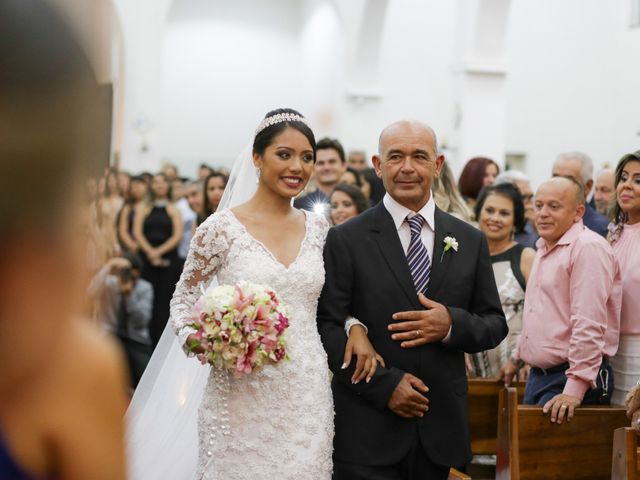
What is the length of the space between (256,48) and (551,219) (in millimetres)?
18073

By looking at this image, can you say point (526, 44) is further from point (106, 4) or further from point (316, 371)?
point (106, 4)

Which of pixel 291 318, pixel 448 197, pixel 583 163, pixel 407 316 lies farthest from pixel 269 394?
pixel 583 163

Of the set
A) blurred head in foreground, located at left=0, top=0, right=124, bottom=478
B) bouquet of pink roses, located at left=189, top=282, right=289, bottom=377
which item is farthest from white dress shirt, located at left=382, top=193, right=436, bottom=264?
blurred head in foreground, located at left=0, top=0, right=124, bottom=478

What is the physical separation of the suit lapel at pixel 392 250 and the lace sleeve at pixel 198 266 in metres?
0.71

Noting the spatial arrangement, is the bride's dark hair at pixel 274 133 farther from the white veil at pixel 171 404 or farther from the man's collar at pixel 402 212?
the white veil at pixel 171 404

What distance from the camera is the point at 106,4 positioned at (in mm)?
799

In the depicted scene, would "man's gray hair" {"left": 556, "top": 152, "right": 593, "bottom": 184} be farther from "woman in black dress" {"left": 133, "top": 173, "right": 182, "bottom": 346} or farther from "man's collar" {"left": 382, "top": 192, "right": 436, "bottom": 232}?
"woman in black dress" {"left": 133, "top": 173, "right": 182, "bottom": 346}

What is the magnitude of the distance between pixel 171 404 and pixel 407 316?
2.03 m

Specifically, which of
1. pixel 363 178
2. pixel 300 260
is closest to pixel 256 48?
pixel 363 178

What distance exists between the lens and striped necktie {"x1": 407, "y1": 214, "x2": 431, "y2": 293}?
389 centimetres

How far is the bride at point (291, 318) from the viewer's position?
13.4 feet

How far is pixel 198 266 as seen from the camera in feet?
14.0

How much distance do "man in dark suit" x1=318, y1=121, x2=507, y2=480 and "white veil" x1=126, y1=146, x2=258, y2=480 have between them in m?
1.36

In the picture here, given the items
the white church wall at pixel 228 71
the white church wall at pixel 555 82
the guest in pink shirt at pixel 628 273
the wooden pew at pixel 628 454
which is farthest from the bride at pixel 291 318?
the white church wall at pixel 228 71
